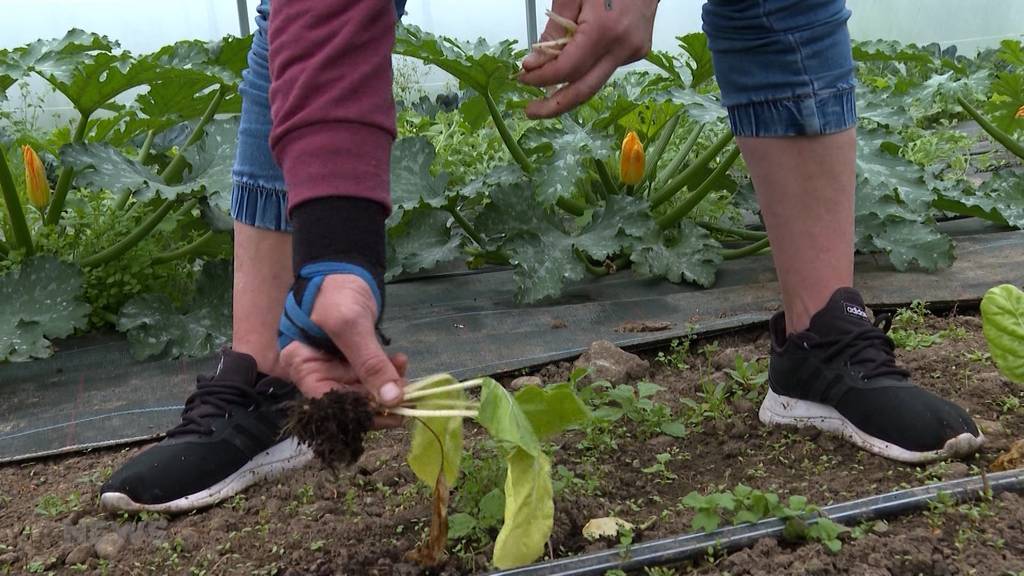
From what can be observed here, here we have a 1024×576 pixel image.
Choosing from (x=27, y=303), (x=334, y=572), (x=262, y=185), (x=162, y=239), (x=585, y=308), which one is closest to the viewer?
(x=334, y=572)

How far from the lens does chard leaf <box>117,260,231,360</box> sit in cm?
242

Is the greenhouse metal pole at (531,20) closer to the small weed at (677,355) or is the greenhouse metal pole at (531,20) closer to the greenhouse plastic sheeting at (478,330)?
the greenhouse plastic sheeting at (478,330)

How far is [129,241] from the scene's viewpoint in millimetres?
2664

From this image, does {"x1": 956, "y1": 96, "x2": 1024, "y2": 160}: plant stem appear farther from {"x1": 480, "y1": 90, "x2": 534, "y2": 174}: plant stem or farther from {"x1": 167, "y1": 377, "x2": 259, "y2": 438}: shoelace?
{"x1": 167, "y1": 377, "x2": 259, "y2": 438}: shoelace

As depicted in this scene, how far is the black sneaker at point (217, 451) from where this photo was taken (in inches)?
63.5

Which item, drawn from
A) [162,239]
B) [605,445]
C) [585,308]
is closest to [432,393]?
[605,445]

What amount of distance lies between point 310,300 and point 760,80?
0.93m

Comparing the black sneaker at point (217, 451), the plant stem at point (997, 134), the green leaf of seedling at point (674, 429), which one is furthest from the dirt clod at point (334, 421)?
the plant stem at point (997, 134)

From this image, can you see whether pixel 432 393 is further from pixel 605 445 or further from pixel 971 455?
pixel 971 455

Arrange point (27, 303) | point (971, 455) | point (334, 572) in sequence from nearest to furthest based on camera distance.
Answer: point (334, 572), point (971, 455), point (27, 303)

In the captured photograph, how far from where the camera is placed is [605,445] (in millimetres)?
1712

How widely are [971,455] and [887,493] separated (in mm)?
250

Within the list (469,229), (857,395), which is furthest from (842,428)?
(469,229)

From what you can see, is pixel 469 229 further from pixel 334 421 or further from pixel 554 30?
pixel 334 421
